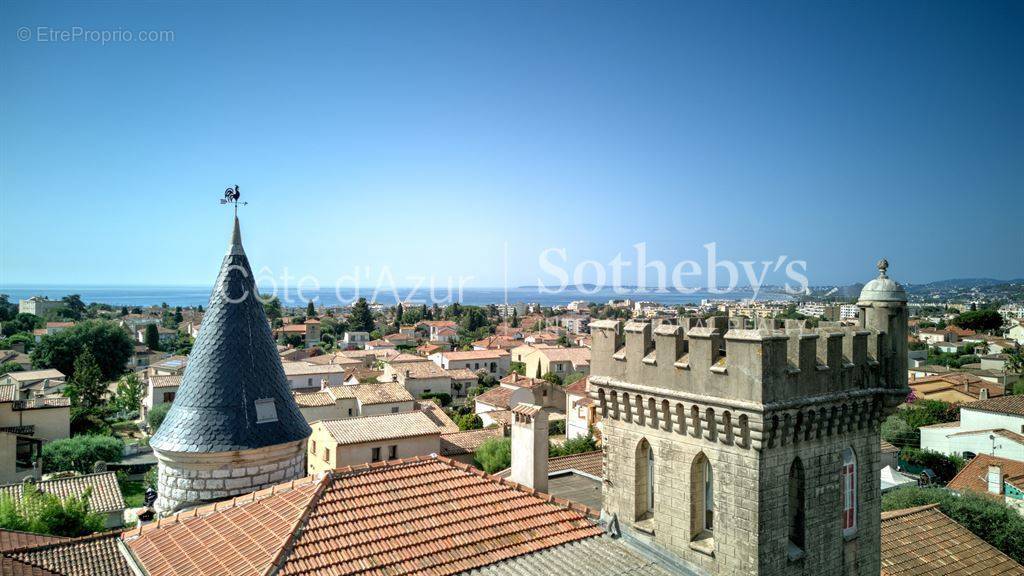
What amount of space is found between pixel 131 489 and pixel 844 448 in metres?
35.3

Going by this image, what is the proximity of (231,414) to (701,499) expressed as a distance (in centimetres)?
759

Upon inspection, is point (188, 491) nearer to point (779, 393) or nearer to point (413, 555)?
point (413, 555)

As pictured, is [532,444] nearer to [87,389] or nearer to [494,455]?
[494,455]

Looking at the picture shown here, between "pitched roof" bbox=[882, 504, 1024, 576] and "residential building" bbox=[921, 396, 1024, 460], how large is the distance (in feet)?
70.4

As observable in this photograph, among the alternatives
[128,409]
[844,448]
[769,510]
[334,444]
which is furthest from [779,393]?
[128,409]

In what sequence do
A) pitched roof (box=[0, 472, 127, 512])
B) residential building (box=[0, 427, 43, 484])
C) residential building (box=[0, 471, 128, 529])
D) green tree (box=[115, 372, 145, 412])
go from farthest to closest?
green tree (box=[115, 372, 145, 412]), residential building (box=[0, 427, 43, 484]), pitched roof (box=[0, 472, 127, 512]), residential building (box=[0, 471, 128, 529])

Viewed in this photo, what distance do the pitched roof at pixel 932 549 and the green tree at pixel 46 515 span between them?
2268cm

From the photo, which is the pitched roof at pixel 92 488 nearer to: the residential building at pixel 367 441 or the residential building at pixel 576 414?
the residential building at pixel 367 441

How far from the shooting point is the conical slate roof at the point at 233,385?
10594mm

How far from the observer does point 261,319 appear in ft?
38.5

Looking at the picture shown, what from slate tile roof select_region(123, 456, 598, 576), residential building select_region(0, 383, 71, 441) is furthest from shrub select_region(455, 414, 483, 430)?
slate tile roof select_region(123, 456, 598, 576)

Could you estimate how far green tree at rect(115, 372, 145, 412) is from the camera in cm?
5488

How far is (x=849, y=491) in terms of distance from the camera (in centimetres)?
882

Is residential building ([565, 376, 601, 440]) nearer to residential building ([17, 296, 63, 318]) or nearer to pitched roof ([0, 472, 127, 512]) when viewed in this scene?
pitched roof ([0, 472, 127, 512])
